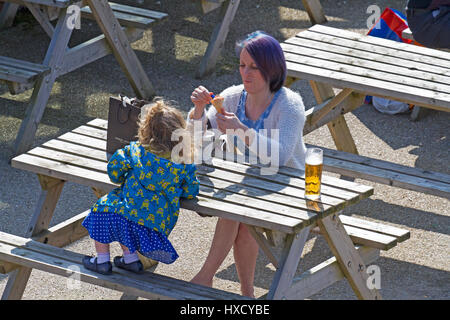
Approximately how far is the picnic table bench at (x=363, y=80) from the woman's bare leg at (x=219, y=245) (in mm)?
1010

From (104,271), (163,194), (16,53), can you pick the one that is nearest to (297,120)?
(163,194)

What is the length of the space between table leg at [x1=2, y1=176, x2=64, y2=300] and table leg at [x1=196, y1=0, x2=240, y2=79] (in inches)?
118

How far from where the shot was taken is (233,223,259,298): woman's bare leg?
399 centimetres

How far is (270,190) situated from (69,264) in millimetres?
889

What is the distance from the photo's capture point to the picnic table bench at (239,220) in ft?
11.2

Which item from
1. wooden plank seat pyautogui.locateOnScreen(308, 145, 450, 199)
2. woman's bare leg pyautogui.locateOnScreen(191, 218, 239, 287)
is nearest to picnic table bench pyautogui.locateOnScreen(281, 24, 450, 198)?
wooden plank seat pyautogui.locateOnScreen(308, 145, 450, 199)

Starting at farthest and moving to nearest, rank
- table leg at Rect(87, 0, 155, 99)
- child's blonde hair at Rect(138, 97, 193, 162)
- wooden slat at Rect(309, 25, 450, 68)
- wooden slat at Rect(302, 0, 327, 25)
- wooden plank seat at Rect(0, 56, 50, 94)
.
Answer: wooden slat at Rect(302, 0, 327, 25) < table leg at Rect(87, 0, 155, 99) < wooden plank seat at Rect(0, 56, 50, 94) < wooden slat at Rect(309, 25, 450, 68) < child's blonde hair at Rect(138, 97, 193, 162)

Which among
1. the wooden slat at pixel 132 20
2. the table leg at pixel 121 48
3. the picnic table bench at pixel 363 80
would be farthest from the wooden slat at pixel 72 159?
the wooden slat at pixel 132 20

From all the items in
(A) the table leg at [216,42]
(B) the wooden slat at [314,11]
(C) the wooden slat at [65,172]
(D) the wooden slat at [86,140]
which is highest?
(B) the wooden slat at [314,11]

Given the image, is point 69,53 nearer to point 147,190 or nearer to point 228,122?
point 228,122

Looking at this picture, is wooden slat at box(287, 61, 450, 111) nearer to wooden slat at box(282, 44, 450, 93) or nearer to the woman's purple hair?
wooden slat at box(282, 44, 450, 93)

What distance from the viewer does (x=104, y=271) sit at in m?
3.59

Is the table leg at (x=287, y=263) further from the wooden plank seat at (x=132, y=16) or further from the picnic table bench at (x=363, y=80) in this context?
the wooden plank seat at (x=132, y=16)

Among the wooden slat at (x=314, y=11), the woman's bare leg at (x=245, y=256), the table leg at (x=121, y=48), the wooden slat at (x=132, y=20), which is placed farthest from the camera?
the wooden slat at (x=314, y=11)
